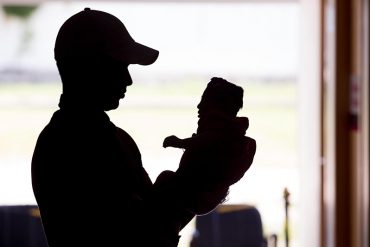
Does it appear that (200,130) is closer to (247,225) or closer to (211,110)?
(211,110)

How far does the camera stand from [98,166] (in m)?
0.72

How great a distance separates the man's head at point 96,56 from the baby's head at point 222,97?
9cm

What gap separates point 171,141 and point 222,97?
9 cm

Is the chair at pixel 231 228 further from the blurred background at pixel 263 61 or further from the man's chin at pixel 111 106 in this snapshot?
the man's chin at pixel 111 106

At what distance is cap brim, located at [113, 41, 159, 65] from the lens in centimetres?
75

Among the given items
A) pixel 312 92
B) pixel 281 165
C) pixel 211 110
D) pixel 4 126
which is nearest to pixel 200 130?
pixel 211 110

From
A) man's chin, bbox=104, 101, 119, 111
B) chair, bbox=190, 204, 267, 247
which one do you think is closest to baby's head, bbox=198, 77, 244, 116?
man's chin, bbox=104, 101, 119, 111

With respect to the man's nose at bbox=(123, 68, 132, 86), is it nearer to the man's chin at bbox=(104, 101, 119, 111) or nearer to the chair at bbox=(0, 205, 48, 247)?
the man's chin at bbox=(104, 101, 119, 111)

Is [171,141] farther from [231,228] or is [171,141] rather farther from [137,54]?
[231,228]

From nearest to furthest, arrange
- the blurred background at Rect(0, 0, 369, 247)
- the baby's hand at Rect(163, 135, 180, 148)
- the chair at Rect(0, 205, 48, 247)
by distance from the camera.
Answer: the baby's hand at Rect(163, 135, 180, 148) → the blurred background at Rect(0, 0, 369, 247) → the chair at Rect(0, 205, 48, 247)

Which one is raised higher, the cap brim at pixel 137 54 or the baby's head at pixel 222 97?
the cap brim at pixel 137 54

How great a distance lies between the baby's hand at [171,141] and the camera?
0.69m

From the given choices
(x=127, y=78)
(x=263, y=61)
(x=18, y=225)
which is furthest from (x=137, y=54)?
(x=263, y=61)

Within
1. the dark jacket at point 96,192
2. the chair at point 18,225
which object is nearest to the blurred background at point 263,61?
the chair at point 18,225
